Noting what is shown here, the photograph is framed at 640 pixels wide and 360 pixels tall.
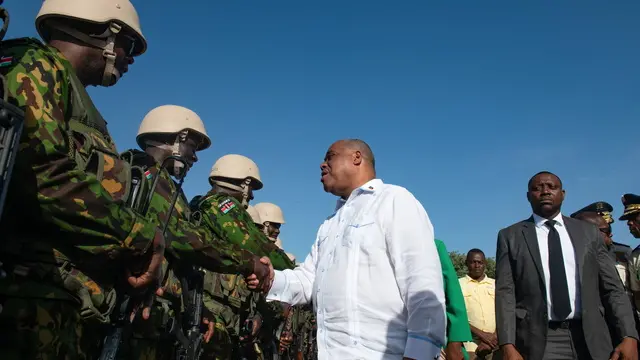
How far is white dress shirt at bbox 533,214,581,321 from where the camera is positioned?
4594 mm

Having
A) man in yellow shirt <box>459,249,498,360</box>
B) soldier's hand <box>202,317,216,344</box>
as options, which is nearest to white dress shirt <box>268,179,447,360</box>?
soldier's hand <box>202,317,216,344</box>

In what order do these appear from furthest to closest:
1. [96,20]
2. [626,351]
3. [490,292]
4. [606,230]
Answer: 1. [490,292]
2. [606,230]
3. [626,351]
4. [96,20]

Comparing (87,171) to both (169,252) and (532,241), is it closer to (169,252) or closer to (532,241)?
(169,252)

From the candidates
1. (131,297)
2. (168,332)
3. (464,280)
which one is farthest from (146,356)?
(464,280)

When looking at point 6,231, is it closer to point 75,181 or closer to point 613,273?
point 75,181

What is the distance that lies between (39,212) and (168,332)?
8.03 feet

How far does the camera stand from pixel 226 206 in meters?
6.96

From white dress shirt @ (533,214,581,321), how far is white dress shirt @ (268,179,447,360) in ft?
5.98

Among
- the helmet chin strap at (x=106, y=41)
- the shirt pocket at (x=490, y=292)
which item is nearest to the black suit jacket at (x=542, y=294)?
the helmet chin strap at (x=106, y=41)

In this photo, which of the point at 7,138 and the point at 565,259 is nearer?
the point at 7,138

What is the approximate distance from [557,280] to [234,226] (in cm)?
385

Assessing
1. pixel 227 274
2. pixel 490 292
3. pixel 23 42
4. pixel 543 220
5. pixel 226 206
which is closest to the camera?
pixel 23 42

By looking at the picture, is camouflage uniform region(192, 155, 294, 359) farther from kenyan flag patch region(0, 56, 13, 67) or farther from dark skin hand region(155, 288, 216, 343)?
kenyan flag patch region(0, 56, 13, 67)

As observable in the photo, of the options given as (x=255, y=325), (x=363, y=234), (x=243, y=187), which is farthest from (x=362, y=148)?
(x=255, y=325)
